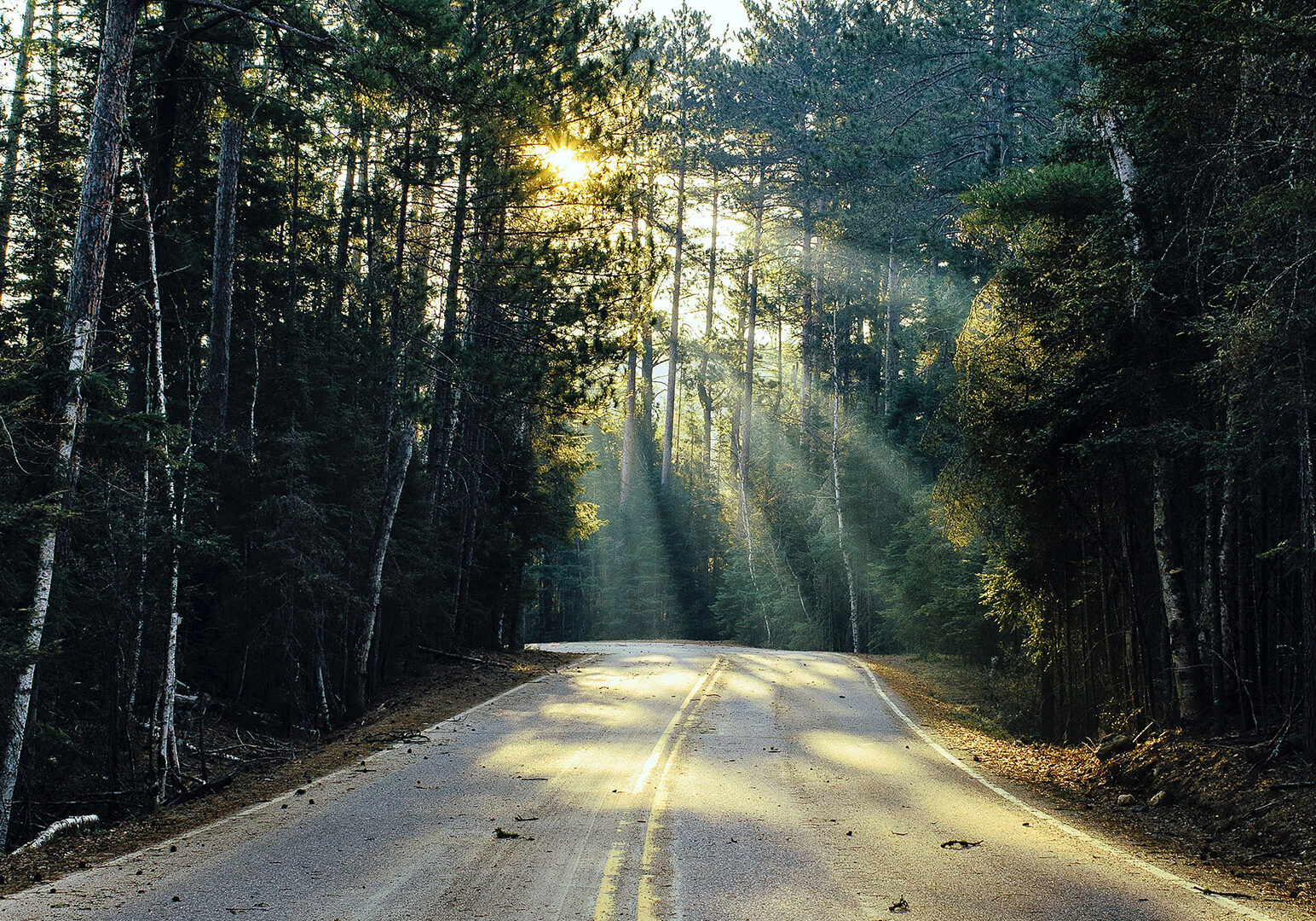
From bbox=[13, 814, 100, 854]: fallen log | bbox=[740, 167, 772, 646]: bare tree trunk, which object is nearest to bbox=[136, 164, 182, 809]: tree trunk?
bbox=[13, 814, 100, 854]: fallen log

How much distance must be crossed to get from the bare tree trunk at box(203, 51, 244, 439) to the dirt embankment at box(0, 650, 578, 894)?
230 inches

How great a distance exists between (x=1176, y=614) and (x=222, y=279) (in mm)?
16612

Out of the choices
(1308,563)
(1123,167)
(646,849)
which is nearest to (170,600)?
(646,849)

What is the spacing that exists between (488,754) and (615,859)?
205 inches

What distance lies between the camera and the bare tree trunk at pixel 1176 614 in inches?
448

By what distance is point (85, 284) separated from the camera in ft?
31.7

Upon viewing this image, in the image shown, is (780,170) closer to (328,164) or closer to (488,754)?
(328,164)

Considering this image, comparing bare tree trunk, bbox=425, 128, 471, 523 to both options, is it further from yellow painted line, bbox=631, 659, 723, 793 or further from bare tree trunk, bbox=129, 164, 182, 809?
yellow painted line, bbox=631, 659, 723, 793

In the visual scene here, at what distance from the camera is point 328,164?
85.3 ft

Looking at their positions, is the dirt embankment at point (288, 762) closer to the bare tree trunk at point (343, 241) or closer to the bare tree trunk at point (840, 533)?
the bare tree trunk at point (343, 241)

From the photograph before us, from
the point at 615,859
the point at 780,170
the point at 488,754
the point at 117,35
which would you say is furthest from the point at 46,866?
the point at 780,170

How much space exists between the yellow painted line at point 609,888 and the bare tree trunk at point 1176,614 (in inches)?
301

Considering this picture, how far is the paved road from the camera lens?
5852 millimetres

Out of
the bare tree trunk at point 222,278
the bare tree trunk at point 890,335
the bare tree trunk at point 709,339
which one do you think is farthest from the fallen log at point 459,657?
the bare tree trunk at point 709,339
